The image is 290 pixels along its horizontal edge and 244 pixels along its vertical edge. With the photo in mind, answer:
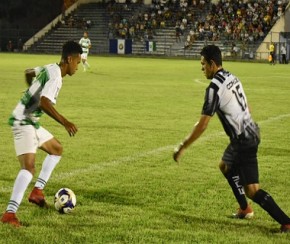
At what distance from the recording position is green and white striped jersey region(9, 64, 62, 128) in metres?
6.43

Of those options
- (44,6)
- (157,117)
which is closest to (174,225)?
(157,117)

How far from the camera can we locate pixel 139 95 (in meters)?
21.5

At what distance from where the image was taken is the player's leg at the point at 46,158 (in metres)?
6.91

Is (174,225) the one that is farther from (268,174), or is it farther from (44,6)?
(44,6)

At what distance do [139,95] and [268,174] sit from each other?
12.5 m

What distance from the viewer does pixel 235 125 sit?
6.24 meters

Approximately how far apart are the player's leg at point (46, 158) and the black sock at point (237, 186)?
6.01 ft

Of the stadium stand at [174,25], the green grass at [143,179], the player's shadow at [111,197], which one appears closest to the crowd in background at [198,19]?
the stadium stand at [174,25]

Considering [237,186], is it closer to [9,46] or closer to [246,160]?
[246,160]

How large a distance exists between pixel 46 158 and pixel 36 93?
0.90 m

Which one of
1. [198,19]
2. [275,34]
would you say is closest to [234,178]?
[275,34]

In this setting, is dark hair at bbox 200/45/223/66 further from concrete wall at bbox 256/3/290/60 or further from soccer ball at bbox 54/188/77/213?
concrete wall at bbox 256/3/290/60

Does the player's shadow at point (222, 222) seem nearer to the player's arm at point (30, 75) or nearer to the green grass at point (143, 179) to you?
the green grass at point (143, 179)

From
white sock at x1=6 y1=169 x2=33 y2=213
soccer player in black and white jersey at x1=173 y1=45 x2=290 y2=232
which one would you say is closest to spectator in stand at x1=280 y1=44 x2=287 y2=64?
soccer player in black and white jersey at x1=173 y1=45 x2=290 y2=232
